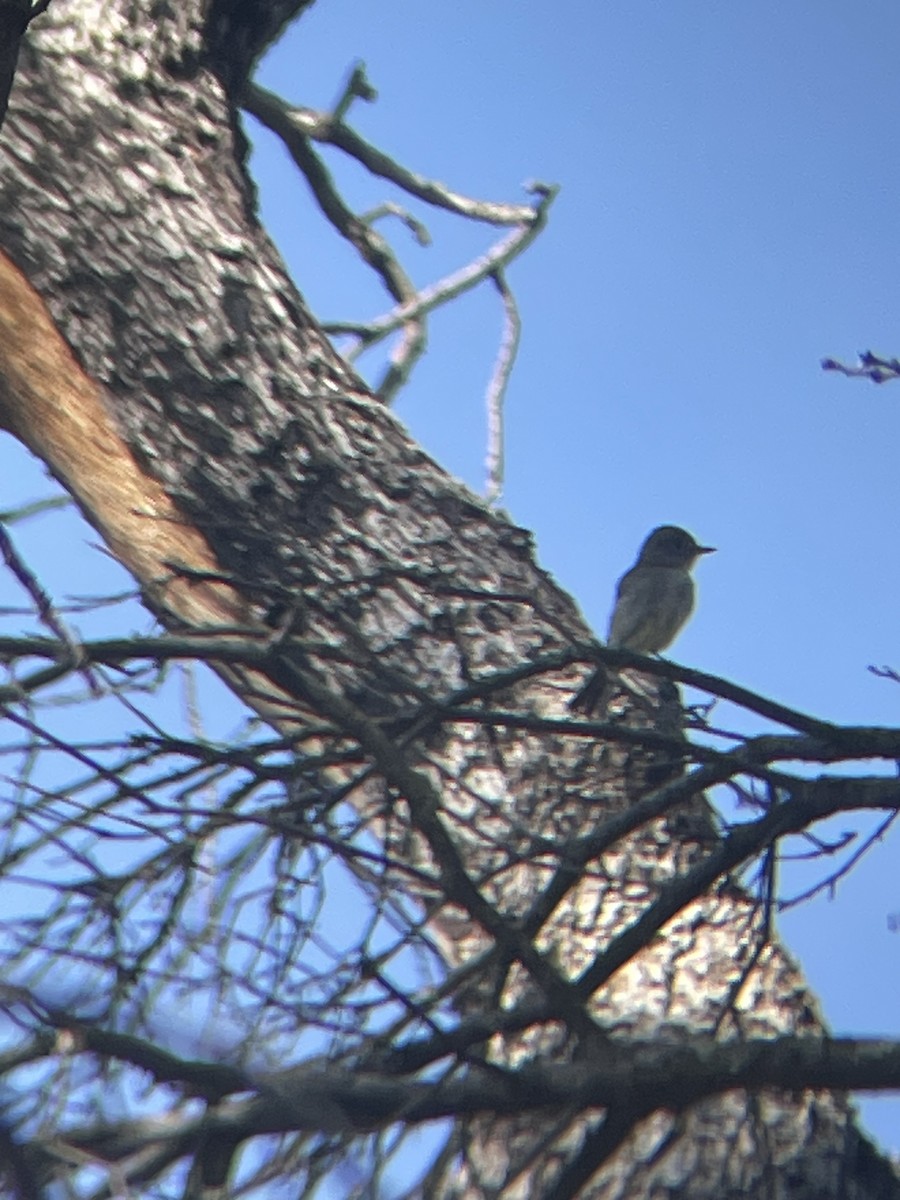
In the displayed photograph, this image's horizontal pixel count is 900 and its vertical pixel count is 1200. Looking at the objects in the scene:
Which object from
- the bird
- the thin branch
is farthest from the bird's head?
the thin branch

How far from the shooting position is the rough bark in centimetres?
429

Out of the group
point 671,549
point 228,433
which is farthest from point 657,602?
point 228,433

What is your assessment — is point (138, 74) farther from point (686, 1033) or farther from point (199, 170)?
Answer: point (686, 1033)

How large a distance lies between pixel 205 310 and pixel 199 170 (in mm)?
458

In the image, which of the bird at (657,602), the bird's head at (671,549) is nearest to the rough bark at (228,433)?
the bird at (657,602)

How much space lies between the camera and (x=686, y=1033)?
12.6ft

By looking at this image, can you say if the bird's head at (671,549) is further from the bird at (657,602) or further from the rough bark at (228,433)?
the rough bark at (228,433)

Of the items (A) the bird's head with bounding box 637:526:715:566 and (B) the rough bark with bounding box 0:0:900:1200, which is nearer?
(B) the rough bark with bounding box 0:0:900:1200

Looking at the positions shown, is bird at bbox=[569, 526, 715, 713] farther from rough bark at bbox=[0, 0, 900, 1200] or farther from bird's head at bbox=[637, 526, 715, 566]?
rough bark at bbox=[0, 0, 900, 1200]

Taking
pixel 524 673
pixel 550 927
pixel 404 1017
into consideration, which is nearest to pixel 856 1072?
pixel 404 1017

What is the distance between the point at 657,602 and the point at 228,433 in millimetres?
3868

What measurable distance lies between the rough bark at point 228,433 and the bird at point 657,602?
342 centimetres

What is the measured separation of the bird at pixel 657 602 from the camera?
319 inches

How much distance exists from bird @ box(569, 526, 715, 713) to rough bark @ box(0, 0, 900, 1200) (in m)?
3.42
